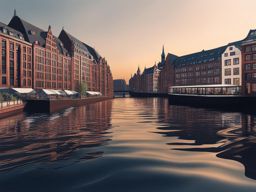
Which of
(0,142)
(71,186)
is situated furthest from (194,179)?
(0,142)

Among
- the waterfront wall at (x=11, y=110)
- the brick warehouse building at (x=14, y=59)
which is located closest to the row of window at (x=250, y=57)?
the waterfront wall at (x=11, y=110)

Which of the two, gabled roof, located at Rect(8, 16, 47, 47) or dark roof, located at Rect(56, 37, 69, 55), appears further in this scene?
dark roof, located at Rect(56, 37, 69, 55)

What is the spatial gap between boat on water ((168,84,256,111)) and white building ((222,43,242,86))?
19.7 meters

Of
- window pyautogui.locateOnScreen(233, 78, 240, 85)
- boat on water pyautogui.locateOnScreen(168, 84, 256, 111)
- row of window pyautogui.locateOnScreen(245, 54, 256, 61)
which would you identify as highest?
row of window pyautogui.locateOnScreen(245, 54, 256, 61)

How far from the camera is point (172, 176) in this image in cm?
779

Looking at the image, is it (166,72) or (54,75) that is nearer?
(54,75)

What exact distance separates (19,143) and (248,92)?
212ft

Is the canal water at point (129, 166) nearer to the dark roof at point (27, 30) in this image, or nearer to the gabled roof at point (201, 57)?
the dark roof at point (27, 30)

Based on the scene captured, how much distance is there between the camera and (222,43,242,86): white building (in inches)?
2992

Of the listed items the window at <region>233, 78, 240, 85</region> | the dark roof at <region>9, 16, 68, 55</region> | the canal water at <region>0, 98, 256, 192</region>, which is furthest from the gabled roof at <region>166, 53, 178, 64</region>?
the canal water at <region>0, 98, 256, 192</region>

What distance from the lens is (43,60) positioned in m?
76.4

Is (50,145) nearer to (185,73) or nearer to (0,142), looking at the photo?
(0,142)

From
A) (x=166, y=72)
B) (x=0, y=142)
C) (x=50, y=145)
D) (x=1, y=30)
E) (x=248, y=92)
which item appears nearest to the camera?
(x=50, y=145)

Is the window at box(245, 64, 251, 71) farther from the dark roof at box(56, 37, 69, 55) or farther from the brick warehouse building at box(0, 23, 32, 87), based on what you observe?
the dark roof at box(56, 37, 69, 55)
